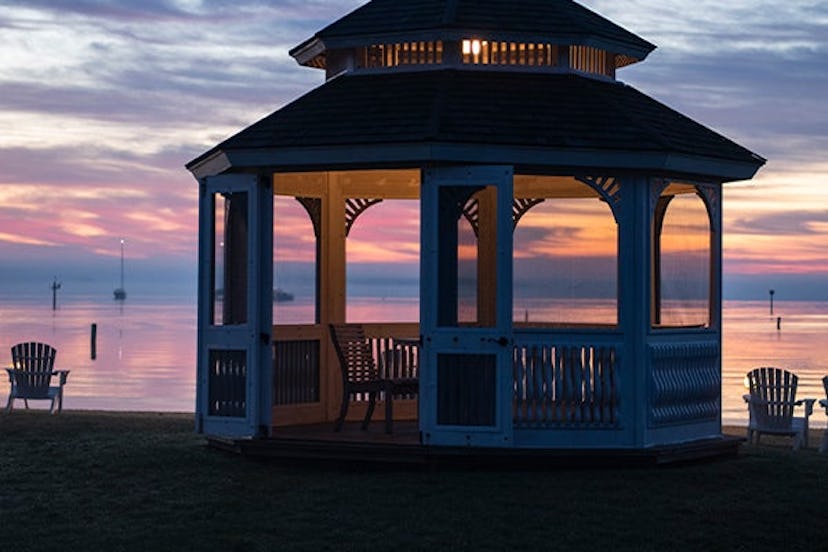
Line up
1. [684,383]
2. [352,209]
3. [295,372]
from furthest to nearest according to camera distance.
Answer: [352,209] → [295,372] → [684,383]

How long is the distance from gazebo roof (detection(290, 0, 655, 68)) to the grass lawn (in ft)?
13.3

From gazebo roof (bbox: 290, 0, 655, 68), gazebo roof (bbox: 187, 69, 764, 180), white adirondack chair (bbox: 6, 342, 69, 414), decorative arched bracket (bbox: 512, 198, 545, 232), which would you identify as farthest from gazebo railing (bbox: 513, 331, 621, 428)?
white adirondack chair (bbox: 6, 342, 69, 414)

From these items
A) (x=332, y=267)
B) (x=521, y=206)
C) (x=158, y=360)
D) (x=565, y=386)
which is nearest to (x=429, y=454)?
(x=565, y=386)

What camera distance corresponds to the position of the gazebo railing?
12.2m

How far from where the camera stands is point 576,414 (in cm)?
1233

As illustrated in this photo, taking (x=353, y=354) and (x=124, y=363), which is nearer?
(x=353, y=354)

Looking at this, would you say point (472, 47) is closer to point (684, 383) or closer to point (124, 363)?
point (684, 383)

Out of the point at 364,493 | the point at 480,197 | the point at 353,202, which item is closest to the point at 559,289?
the point at 480,197

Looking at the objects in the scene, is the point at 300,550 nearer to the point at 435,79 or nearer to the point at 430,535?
the point at 430,535

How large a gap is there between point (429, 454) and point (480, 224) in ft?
11.9

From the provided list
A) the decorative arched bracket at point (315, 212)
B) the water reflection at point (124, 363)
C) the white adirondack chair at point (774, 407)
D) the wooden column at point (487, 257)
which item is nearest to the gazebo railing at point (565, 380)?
the wooden column at point (487, 257)

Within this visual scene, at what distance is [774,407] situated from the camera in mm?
16109

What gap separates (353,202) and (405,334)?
1630mm

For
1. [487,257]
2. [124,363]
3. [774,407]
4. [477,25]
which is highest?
[477,25]
